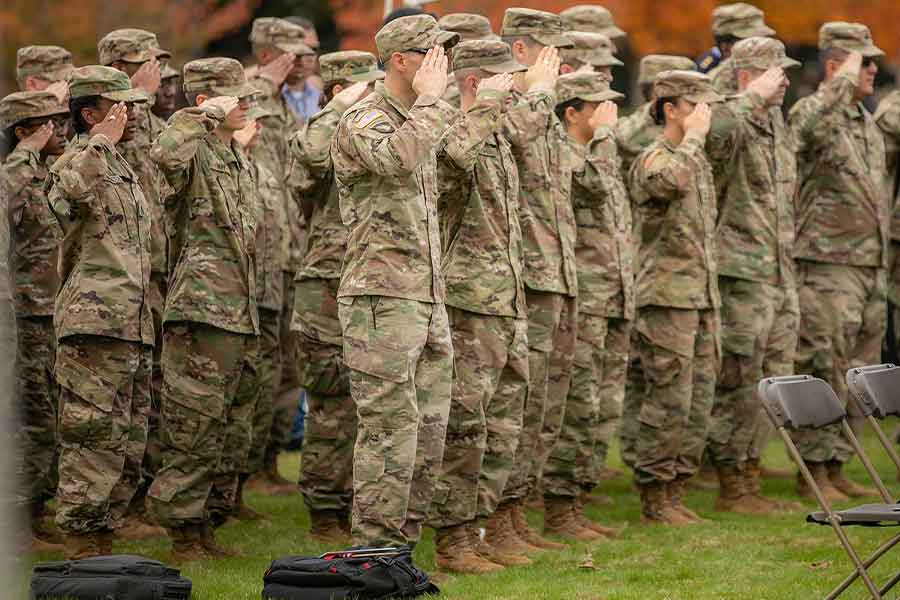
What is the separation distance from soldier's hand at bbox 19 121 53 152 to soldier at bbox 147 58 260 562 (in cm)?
92

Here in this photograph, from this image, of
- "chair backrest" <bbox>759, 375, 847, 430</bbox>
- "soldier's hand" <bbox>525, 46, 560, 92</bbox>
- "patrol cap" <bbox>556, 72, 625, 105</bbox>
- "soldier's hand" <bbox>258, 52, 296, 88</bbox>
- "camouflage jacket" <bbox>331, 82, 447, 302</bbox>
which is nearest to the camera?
"chair backrest" <bbox>759, 375, 847, 430</bbox>

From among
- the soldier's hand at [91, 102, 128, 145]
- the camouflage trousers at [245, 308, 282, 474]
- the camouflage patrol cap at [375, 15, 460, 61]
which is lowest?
the camouflage trousers at [245, 308, 282, 474]

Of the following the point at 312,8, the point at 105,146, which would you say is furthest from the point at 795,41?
the point at 105,146

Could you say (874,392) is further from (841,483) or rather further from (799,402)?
(841,483)

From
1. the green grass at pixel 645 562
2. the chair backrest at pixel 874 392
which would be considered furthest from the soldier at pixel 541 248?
the chair backrest at pixel 874 392

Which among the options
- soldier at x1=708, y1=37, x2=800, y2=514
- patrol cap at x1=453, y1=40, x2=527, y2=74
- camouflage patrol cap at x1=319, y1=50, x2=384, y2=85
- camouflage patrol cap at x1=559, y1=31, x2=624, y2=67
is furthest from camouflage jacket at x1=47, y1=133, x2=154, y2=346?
soldier at x1=708, y1=37, x2=800, y2=514

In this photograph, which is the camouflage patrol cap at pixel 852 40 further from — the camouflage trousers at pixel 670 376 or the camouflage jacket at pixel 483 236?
the camouflage jacket at pixel 483 236

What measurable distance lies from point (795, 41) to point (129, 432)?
15.3m

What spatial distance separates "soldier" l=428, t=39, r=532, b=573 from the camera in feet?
23.3

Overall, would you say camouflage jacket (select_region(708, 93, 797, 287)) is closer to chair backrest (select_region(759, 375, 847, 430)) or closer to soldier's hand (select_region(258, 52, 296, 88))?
soldier's hand (select_region(258, 52, 296, 88))

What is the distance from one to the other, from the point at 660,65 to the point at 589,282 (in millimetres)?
2409

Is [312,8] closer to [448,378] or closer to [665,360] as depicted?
[665,360]

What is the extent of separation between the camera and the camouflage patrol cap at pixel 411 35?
6.50 m

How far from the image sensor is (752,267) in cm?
929
